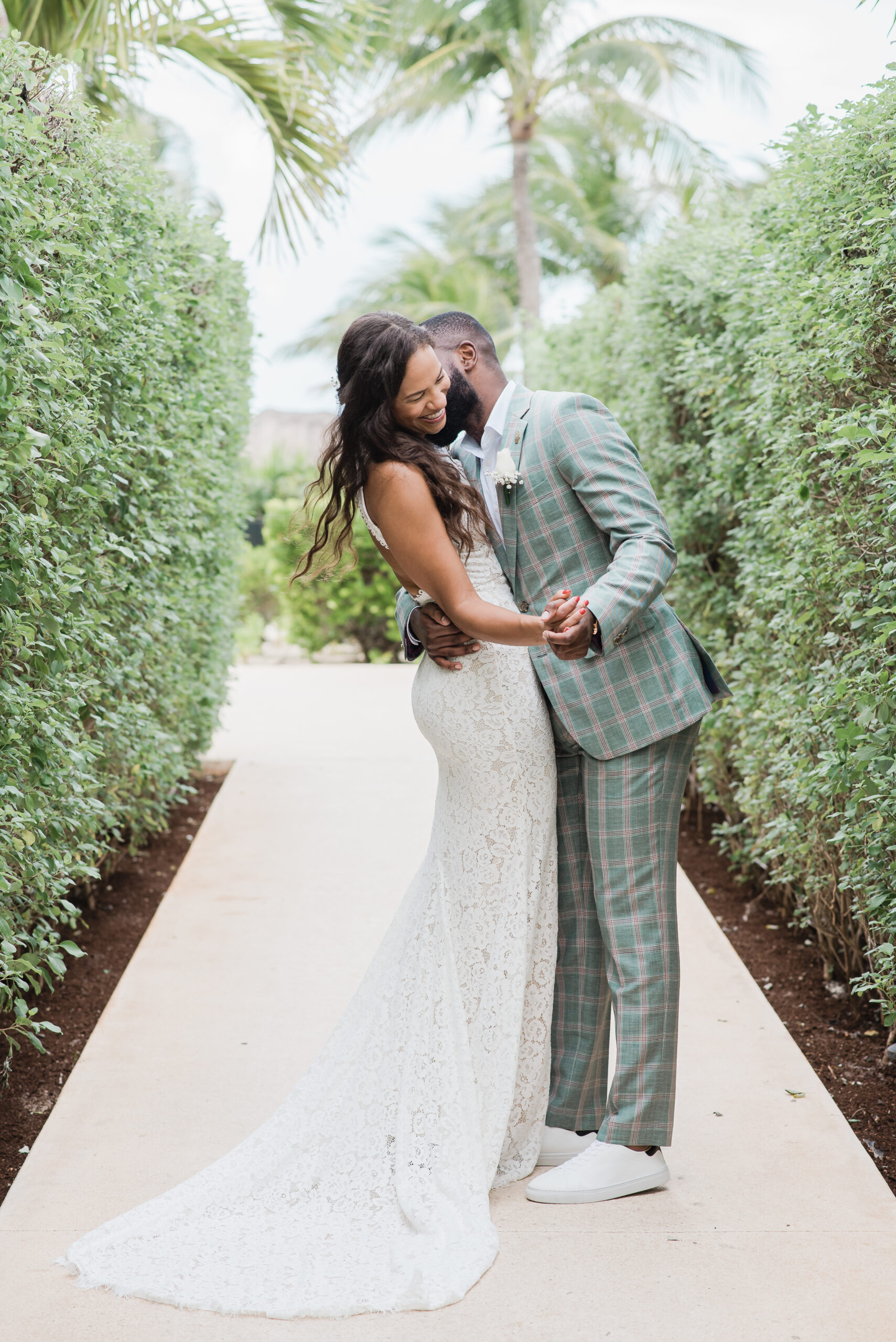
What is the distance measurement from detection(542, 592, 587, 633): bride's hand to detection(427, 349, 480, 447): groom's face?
0.57 m

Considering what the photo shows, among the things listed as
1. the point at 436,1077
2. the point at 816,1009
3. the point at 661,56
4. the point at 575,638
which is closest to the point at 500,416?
the point at 575,638

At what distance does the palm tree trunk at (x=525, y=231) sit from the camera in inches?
712

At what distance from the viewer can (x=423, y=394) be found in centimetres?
272

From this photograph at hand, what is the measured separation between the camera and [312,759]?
776cm

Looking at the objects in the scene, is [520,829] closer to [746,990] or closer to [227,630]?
[746,990]

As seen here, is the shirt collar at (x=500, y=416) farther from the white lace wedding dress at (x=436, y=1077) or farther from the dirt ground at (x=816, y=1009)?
the dirt ground at (x=816, y=1009)

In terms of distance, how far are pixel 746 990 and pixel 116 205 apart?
3.30 m

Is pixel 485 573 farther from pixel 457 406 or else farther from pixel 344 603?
pixel 344 603

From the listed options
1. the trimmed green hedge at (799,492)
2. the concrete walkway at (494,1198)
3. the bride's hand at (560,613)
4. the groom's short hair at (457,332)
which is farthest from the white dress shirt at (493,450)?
the concrete walkway at (494,1198)

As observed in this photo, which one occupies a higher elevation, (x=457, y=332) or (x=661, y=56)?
(x=457, y=332)

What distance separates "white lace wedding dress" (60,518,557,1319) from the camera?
8.41ft

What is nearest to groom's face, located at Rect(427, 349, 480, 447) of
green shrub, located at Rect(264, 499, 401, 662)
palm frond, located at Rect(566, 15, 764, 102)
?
green shrub, located at Rect(264, 499, 401, 662)

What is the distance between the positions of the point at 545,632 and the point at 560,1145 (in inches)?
51.3

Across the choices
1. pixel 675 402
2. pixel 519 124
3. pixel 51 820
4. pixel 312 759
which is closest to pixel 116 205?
pixel 51 820
